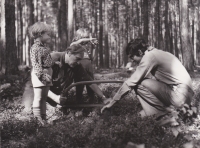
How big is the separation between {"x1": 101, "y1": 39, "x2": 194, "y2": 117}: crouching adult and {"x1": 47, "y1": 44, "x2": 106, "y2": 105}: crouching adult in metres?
1.49

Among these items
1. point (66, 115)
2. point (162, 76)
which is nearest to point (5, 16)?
point (66, 115)

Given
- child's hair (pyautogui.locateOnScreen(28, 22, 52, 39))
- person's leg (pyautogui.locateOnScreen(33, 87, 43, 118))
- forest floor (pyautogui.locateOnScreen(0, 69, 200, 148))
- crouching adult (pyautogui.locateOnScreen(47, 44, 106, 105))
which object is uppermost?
child's hair (pyautogui.locateOnScreen(28, 22, 52, 39))

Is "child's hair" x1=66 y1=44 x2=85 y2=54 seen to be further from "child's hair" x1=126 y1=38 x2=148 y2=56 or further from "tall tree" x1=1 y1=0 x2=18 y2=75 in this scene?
"tall tree" x1=1 y1=0 x2=18 y2=75

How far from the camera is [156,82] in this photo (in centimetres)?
474

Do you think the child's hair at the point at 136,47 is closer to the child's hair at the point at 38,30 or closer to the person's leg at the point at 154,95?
the person's leg at the point at 154,95

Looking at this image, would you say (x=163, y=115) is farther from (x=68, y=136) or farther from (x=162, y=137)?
(x=68, y=136)

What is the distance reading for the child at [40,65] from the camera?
506 centimetres

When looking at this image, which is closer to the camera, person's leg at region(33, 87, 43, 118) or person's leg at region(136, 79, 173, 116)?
person's leg at region(136, 79, 173, 116)

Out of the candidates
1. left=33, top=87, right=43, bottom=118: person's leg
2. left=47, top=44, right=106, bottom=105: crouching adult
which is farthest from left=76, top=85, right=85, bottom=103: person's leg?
left=33, top=87, right=43, bottom=118: person's leg

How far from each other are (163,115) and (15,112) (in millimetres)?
3741

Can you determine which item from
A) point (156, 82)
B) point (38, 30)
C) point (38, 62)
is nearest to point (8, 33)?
point (38, 30)

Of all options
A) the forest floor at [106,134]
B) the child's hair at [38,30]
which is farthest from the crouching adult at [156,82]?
the child's hair at [38,30]

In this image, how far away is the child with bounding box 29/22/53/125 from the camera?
16.6 feet

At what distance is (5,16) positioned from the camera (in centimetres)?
1091
